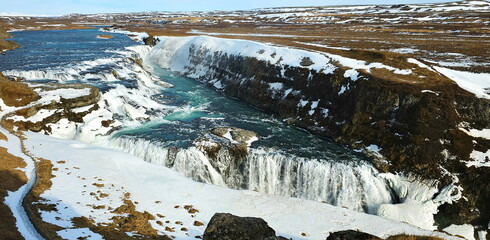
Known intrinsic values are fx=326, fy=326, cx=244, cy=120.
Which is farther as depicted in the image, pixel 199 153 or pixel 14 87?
pixel 14 87

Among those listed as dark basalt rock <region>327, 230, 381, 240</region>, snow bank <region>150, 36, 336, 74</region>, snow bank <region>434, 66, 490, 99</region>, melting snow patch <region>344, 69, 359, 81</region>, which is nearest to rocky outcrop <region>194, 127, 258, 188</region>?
dark basalt rock <region>327, 230, 381, 240</region>

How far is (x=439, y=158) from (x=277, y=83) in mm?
23170

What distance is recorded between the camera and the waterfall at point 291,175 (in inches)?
985

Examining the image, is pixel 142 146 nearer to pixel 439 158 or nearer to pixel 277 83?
pixel 277 83

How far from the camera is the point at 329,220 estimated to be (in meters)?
21.4

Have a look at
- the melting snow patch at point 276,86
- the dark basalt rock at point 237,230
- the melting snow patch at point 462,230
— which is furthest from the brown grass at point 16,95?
the melting snow patch at point 462,230

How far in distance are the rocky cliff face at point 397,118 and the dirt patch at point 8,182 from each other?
24.6 m

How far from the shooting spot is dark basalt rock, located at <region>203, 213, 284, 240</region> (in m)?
12.3

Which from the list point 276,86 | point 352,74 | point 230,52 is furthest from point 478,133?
point 230,52

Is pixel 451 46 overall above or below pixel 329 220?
above

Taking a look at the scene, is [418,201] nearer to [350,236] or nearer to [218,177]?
[350,236]

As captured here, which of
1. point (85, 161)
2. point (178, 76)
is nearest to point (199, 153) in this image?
point (85, 161)

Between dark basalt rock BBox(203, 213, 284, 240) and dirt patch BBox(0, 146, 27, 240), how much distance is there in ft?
26.9

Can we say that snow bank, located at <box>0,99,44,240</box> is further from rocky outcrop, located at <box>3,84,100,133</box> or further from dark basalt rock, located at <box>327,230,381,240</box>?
dark basalt rock, located at <box>327,230,381,240</box>
